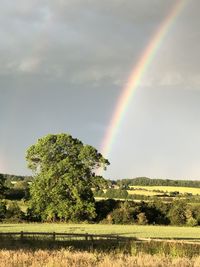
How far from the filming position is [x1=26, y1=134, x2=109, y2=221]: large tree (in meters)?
79.6

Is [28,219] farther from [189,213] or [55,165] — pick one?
[189,213]

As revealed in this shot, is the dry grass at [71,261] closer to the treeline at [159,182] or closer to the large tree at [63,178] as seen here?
the large tree at [63,178]

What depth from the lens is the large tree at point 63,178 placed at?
7962 centimetres

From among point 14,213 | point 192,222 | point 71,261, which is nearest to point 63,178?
point 14,213

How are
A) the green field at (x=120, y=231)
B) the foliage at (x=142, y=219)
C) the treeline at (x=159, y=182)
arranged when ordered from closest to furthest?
the green field at (x=120, y=231)
the foliage at (x=142, y=219)
the treeline at (x=159, y=182)

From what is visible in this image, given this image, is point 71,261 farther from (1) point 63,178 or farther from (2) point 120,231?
(1) point 63,178

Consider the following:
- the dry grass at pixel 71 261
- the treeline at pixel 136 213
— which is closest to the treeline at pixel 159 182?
the treeline at pixel 136 213

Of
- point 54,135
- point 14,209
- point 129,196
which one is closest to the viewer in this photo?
point 14,209

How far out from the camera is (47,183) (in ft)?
267

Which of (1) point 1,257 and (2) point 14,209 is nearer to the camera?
(1) point 1,257

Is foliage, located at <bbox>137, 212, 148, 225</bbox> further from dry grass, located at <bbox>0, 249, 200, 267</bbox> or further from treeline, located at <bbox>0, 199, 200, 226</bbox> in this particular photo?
dry grass, located at <bbox>0, 249, 200, 267</bbox>

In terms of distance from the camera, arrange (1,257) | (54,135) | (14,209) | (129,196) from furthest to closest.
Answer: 1. (129,196)
2. (54,135)
3. (14,209)
4. (1,257)

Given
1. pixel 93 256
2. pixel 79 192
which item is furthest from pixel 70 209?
pixel 93 256

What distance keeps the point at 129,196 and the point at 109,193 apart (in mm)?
5322
